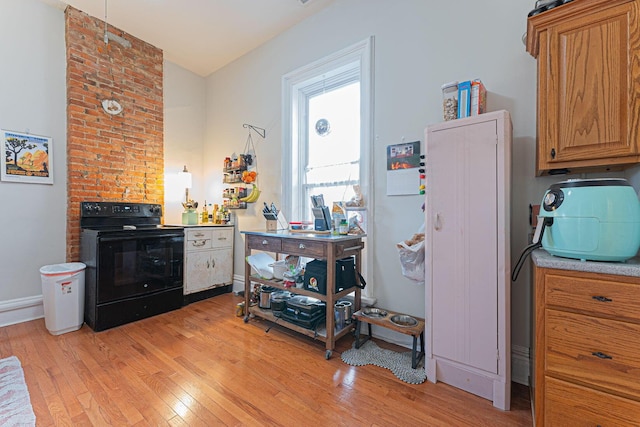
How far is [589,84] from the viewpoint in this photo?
121 centimetres

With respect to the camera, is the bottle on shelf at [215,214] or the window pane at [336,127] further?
the bottle on shelf at [215,214]

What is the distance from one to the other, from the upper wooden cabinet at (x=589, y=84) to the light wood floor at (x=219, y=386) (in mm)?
1368

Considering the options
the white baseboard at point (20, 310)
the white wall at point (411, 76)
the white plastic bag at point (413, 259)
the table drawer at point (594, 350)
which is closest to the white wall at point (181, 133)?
the white wall at point (411, 76)

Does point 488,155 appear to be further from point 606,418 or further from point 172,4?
point 172,4

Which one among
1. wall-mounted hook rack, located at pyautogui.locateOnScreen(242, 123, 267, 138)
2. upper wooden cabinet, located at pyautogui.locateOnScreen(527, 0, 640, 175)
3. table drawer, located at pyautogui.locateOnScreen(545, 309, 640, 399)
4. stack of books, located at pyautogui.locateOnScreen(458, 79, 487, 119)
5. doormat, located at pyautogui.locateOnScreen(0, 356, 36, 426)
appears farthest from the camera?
wall-mounted hook rack, located at pyautogui.locateOnScreen(242, 123, 267, 138)

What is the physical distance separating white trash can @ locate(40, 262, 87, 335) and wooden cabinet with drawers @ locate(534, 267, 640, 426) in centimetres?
339

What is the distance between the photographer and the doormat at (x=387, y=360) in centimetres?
169

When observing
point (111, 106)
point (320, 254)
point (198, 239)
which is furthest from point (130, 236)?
point (320, 254)

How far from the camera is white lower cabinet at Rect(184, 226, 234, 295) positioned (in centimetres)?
308

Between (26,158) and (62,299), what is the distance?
1478 millimetres

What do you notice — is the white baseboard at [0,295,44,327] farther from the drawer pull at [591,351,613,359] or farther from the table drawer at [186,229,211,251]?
the drawer pull at [591,351,613,359]

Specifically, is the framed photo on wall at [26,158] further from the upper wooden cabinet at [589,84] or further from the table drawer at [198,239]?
the upper wooden cabinet at [589,84]

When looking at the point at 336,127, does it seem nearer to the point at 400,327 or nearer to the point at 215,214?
the point at 400,327

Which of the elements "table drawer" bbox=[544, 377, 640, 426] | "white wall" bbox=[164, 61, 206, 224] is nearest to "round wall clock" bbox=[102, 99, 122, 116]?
"white wall" bbox=[164, 61, 206, 224]
